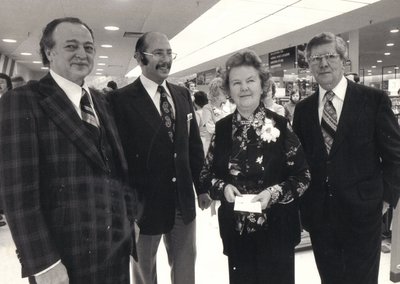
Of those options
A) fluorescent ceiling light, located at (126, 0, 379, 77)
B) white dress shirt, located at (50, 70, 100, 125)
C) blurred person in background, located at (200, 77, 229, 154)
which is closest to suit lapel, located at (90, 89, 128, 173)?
white dress shirt, located at (50, 70, 100, 125)

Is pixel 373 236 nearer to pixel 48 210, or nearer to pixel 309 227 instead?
pixel 309 227

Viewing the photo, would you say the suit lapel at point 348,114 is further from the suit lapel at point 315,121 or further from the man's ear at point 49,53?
the man's ear at point 49,53

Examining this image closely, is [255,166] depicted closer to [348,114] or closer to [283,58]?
[348,114]

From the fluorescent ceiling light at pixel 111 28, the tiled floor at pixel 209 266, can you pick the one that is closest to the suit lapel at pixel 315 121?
the tiled floor at pixel 209 266

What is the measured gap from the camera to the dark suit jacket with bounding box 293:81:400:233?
1752 mm

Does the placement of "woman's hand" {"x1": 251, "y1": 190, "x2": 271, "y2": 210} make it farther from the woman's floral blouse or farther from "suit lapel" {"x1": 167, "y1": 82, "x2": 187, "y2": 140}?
"suit lapel" {"x1": 167, "y1": 82, "x2": 187, "y2": 140}

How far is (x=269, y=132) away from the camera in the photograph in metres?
1.62

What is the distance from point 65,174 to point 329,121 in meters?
1.27

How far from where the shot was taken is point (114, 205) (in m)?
1.52

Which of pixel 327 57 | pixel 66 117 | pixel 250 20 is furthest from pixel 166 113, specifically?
pixel 250 20

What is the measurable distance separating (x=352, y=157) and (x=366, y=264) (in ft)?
1.84

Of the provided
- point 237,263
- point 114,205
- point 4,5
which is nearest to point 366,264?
point 237,263

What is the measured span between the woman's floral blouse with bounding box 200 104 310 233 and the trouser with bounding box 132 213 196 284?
451mm

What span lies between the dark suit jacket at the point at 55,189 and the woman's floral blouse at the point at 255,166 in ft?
1.70
